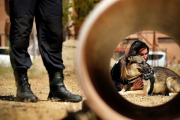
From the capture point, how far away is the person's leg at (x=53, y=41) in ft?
8.39

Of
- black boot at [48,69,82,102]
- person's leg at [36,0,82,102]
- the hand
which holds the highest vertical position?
person's leg at [36,0,82,102]

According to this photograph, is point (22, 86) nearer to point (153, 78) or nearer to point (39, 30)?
point (39, 30)

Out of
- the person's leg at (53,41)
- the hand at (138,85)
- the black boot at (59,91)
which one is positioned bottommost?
the hand at (138,85)

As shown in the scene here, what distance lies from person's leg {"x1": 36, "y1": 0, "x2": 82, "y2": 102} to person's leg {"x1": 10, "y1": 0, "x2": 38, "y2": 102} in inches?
5.6

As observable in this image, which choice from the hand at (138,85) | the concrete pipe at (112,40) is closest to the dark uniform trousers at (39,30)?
the concrete pipe at (112,40)

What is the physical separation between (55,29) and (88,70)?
3.52 feet

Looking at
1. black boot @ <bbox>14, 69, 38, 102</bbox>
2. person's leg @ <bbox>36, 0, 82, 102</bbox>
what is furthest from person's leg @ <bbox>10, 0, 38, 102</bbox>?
person's leg @ <bbox>36, 0, 82, 102</bbox>

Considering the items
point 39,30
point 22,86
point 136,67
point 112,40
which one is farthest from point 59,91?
point 136,67

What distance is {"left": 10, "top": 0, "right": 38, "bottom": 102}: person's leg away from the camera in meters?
2.44

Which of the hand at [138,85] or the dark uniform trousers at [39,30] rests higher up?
the dark uniform trousers at [39,30]

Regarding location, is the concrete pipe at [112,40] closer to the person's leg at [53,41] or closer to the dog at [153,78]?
the person's leg at [53,41]

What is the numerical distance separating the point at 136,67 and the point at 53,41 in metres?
2.19

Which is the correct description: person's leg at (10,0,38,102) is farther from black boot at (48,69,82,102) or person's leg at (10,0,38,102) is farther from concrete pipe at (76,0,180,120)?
concrete pipe at (76,0,180,120)

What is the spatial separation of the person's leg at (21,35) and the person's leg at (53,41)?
0.47 ft
